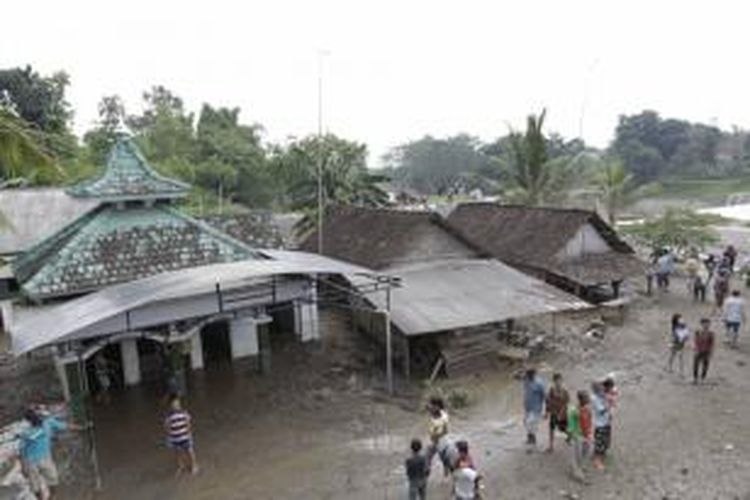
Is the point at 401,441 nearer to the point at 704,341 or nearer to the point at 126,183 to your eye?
the point at 704,341

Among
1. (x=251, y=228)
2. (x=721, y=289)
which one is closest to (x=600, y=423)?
(x=251, y=228)

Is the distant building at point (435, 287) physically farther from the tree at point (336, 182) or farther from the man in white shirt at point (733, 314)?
the tree at point (336, 182)

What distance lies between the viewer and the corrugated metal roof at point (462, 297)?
612 inches

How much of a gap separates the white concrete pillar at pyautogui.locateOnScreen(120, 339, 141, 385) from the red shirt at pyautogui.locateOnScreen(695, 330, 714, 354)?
40.1ft

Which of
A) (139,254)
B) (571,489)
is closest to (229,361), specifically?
(139,254)

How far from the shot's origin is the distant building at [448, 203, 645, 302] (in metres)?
22.2

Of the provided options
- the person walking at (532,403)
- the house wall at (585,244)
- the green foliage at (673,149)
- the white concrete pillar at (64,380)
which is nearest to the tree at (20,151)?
the white concrete pillar at (64,380)

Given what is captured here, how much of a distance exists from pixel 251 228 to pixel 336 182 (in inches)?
383

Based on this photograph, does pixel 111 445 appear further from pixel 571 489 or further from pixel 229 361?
pixel 571 489

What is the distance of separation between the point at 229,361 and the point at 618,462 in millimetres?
9845

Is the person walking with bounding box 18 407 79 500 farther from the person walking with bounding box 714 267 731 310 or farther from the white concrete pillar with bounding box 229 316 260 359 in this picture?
the person walking with bounding box 714 267 731 310

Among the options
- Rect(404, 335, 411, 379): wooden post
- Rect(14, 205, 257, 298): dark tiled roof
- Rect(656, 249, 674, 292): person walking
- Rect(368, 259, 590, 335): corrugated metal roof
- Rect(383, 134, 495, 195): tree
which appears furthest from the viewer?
Rect(383, 134, 495, 195): tree

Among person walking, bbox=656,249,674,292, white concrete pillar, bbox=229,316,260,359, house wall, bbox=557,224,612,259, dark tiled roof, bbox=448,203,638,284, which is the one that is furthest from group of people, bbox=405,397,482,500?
person walking, bbox=656,249,674,292

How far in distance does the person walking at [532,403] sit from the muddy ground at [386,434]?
12.2 inches
